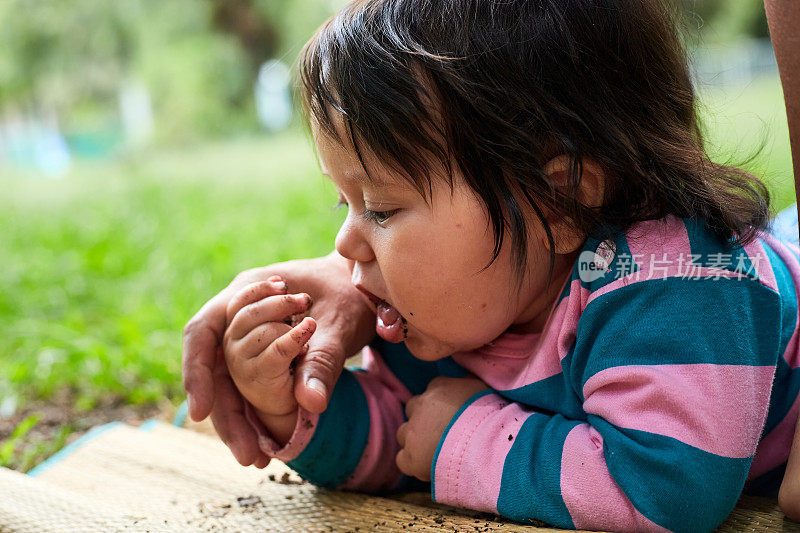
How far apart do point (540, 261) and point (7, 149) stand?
30.6 feet

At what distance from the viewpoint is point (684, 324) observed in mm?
970

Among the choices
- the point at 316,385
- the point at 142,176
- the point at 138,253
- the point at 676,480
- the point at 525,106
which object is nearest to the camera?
the point at 676,480

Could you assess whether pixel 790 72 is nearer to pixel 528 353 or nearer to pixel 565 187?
pixel 565 187

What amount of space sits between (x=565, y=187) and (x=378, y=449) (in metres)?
0.56

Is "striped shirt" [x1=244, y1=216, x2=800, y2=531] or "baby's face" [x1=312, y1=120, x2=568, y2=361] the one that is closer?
Answer: "striped shirt" [x1=244, y1=216, x2=800, y2=531]

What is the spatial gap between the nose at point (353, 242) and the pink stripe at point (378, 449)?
1.11ft

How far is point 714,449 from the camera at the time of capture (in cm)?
93

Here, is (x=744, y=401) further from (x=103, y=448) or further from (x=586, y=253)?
(x=103, y=448)

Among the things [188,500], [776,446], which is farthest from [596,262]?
[188,500]

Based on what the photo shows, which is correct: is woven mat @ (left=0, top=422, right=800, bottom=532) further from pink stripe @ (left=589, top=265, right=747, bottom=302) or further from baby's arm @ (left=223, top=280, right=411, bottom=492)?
pink stripe @ (left=589, top=265, right=747, bottom=302)

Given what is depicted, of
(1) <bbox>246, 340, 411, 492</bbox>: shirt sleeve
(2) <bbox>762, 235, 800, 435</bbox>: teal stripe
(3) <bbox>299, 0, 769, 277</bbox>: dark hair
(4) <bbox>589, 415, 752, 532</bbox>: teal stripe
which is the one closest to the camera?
(4) <bbox>589, 415, 752, 532</bbox>: teal stripe

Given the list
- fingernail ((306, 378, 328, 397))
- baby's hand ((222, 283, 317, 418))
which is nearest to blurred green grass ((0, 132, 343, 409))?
baby's hand ((222, 283, 317, 418))

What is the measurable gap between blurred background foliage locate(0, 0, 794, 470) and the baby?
0.31m

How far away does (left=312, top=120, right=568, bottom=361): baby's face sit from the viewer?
1.04 m
